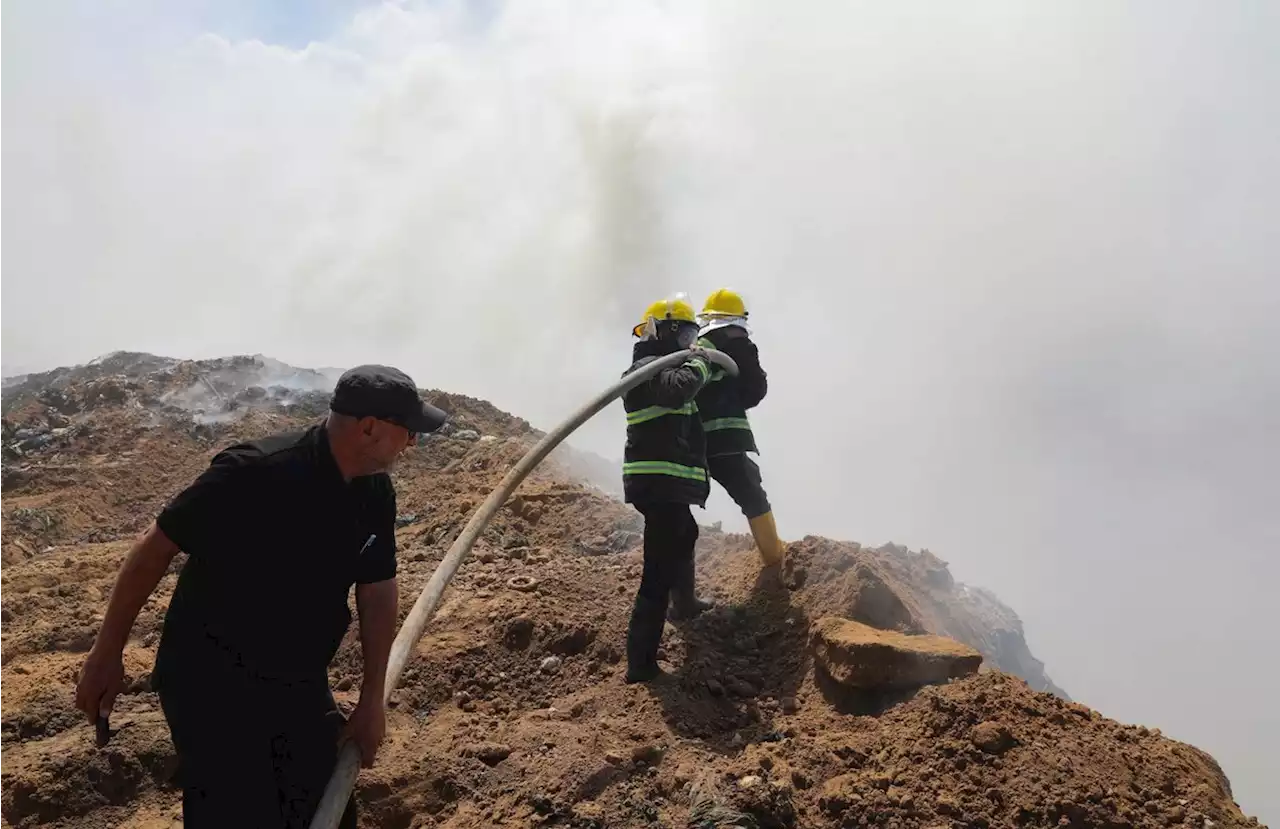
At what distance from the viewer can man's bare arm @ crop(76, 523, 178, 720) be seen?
233 cm

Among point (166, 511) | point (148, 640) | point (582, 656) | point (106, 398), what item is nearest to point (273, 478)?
point (166, 511)

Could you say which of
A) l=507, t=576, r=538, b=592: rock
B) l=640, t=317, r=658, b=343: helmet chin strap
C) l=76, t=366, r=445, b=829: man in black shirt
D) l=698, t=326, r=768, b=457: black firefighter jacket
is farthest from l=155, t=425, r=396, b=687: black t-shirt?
l=698, t=326, r=768, b=457: black firefighter jacket

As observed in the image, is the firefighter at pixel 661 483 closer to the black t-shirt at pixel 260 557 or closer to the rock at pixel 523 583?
the rock at pixel 523 583

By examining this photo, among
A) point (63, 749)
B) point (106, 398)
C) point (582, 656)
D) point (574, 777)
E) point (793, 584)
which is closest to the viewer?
point (574, 777)

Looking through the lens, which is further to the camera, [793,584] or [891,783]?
[793,584]

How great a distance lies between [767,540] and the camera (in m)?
5.34

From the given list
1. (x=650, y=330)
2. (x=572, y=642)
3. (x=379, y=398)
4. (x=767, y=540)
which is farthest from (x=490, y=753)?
(x=650, y=330)

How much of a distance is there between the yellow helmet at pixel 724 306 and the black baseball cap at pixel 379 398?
3.32 metres

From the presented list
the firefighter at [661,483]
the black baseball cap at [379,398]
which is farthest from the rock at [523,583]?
the black baseball cap at [379,398]

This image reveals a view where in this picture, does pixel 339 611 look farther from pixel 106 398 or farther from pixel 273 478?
pixel 106 398

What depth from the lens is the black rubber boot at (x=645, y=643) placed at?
4.32m

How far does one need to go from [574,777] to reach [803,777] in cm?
93

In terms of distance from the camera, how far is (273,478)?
2426 millimetres

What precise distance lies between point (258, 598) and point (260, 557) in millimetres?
125
